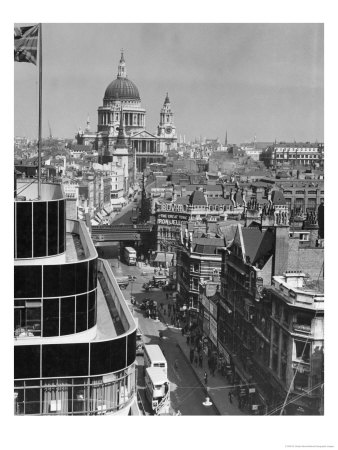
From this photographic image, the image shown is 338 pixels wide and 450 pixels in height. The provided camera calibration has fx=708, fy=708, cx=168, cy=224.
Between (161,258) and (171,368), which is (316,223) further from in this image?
(161,258)

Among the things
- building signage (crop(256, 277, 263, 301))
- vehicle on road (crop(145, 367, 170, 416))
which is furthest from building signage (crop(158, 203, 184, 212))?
vehicle on road (crop(145, 367, 170, 416))

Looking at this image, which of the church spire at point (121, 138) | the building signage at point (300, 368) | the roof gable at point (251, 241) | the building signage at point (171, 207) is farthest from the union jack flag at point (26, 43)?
the church spire at point (121, 138)

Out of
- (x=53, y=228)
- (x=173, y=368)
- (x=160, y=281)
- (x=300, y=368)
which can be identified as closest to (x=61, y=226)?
(x=53, y=228)

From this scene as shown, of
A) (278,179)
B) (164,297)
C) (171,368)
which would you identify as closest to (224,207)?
(164,297)

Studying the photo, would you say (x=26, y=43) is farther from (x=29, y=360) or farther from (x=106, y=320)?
(x=29, y=360)

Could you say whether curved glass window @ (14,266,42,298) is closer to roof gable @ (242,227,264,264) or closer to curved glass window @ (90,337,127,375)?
curved glass window @ (90,337,127,375)

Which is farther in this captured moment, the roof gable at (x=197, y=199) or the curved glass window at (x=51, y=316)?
the roof gable at (x=197, y=199)

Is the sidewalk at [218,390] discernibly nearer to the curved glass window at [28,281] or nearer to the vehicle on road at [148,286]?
the curved glass window at [28,281]
